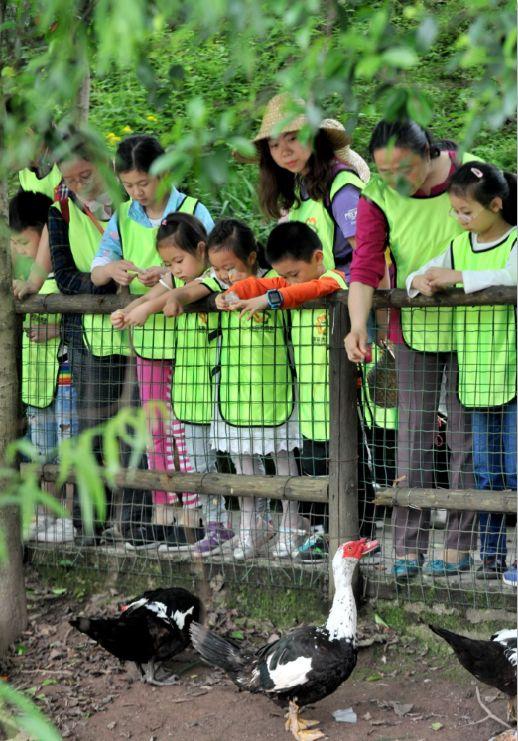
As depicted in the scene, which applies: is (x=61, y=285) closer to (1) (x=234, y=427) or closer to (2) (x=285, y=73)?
(1) (x=234, y=427)

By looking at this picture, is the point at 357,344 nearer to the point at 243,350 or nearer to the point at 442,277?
the point at 442,277

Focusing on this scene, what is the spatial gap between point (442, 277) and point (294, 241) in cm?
80

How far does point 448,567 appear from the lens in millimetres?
4785

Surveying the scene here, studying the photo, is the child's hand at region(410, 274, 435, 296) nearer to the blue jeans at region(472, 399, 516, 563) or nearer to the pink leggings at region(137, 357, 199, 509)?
the blue jeans at region(472, 399, 516, 563)

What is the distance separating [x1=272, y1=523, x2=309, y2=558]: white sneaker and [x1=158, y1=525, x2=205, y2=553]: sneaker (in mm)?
474

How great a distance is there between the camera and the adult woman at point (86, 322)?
5.54 metres

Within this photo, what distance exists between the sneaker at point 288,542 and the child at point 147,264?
56 centimetres

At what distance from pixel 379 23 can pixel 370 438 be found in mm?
2836

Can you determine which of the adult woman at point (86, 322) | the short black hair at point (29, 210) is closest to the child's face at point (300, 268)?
the adult woman at point (86, 322)

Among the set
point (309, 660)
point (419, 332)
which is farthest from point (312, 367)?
point (309, 660)

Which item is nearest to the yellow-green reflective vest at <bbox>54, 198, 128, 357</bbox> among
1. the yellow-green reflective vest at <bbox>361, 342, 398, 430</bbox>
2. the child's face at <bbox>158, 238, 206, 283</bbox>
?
the child's face at <bbox>158, 238, 206, 283</bbox>

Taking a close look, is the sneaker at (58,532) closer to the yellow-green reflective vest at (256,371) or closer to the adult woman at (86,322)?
the adult woman at (86,322)

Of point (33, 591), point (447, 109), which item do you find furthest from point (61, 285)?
point (447, 109)

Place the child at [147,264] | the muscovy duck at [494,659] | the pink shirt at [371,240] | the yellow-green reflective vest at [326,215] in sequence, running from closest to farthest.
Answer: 1. the muscovy duck at [494,659]
2. the pink shirt at [371,240]
3. the yellow-green reflective vest at [326,215]
4. the child at [147,264]
